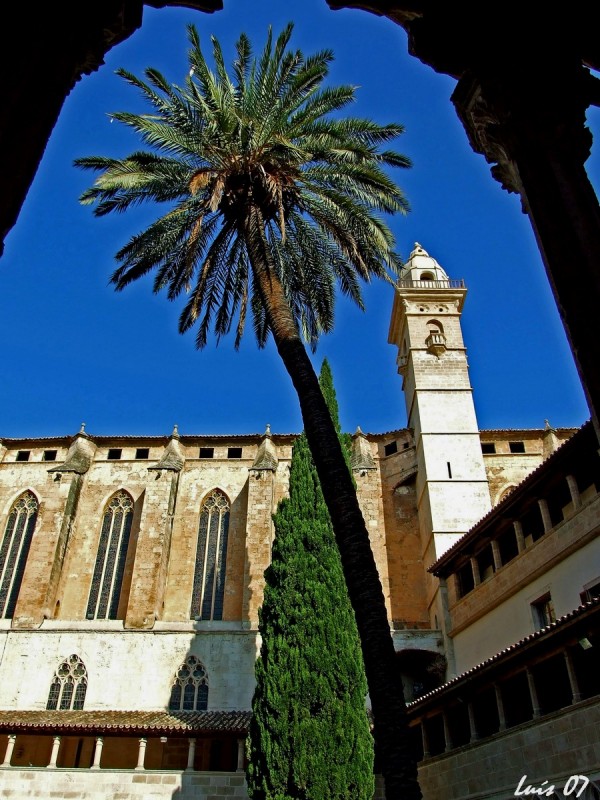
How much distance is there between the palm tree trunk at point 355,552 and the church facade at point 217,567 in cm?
802

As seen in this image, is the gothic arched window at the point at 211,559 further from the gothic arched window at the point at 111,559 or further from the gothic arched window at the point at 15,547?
the gothic arched window at the point at 15,547

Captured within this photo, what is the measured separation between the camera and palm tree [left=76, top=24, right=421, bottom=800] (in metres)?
12.4

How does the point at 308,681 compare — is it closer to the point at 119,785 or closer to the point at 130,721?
the point at 119,785

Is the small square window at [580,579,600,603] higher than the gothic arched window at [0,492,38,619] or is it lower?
lower

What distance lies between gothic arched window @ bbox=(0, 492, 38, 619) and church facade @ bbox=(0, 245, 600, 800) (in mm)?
60

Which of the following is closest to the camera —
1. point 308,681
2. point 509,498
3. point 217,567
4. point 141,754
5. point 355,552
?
A: point 355,552

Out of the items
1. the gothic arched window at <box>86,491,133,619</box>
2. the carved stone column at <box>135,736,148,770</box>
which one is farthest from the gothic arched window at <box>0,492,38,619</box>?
the carved stone column at <box>135,736,148,770</box>

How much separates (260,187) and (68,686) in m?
19.1

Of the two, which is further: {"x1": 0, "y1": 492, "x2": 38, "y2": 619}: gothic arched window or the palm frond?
{"x1": 0, "y1": 492, "x2": 38, "y2": 619}: gothic arched window

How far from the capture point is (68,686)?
24.1 metres

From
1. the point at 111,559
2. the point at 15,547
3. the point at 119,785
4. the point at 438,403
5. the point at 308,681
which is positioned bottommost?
the point at 119,785

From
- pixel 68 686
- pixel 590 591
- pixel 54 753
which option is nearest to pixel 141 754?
pixel 54 753
